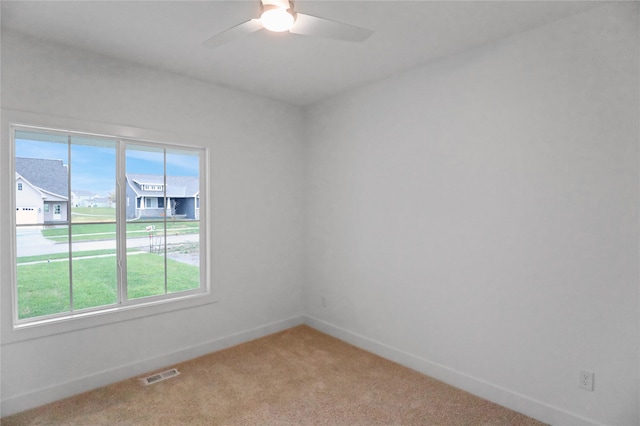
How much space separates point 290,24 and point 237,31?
0.32 meters

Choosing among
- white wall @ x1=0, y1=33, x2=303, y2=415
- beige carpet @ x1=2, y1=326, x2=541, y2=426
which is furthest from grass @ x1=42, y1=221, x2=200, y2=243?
beige carpet @ x1=2, y1=326, x2=541, y2=426

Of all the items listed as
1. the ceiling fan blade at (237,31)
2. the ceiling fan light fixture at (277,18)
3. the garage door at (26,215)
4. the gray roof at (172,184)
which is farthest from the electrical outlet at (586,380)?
the garage door at (26,215)

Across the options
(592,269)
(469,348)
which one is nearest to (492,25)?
(592,269)

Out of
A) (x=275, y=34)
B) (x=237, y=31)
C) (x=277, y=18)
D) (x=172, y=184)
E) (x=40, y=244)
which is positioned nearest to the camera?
(x=277, y=18)

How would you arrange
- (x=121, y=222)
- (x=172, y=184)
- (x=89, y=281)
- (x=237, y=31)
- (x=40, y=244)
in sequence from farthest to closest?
(x=172, y=184), (x=121, y=222), (x=89, y=281), (x=40, y=244), (x=237, y=31)

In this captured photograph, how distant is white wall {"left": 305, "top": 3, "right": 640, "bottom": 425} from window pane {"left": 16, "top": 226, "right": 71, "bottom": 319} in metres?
2.56

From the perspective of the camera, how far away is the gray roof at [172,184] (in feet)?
10.0

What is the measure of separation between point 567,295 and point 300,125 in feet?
10.3

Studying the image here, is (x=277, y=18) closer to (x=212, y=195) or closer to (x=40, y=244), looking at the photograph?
(x=212, y=195)

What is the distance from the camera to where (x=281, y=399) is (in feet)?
8.55

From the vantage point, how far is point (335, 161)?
12.6 feet

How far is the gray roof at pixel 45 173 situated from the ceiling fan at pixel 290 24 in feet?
5.79

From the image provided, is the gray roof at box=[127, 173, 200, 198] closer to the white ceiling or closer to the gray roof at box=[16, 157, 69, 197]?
the gray roof at box=[16, 157, 69, 197]

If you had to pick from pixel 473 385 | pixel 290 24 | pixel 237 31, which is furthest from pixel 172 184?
pixel 473 385
